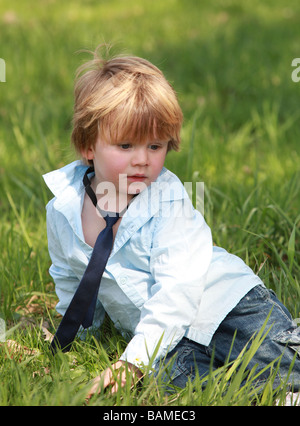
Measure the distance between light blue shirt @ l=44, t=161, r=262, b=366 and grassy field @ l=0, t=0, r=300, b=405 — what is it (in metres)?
0.15

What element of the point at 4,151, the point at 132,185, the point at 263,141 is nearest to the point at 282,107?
the point at 263,141

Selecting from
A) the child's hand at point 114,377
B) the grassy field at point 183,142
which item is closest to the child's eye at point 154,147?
the grassy field at point 183,142

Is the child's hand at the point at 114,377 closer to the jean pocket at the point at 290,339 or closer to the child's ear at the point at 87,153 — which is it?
the jean pocket at the point at 290,339

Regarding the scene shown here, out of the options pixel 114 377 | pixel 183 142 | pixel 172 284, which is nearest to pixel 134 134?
pixel 172 284

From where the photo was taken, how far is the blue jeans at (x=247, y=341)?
79.3 inches

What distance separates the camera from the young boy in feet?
6.39

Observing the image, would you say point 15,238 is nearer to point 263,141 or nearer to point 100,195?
point 100,195

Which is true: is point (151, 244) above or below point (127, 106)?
below

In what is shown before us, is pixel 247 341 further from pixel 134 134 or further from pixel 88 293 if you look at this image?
pixel 134 134

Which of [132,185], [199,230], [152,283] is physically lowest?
[152,283]

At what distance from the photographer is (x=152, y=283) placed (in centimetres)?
206

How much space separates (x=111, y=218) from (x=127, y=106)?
386 millimetres

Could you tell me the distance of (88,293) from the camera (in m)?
2.07

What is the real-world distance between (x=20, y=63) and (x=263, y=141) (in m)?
2.24
